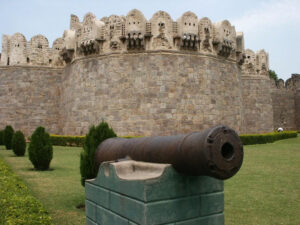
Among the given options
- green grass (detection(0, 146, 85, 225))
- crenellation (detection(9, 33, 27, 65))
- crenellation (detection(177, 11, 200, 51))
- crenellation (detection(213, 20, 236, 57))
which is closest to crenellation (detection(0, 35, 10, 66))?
crenellation (detection(9, 33, 27, 65))

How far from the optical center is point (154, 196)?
9.14ft

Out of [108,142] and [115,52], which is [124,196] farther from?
[115,52]

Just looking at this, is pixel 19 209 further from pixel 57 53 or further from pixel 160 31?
pixel 57 53

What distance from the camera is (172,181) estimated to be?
9.57 ft

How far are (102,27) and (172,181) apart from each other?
1736 cm

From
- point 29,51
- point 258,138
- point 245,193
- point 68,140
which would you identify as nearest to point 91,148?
point 245,193

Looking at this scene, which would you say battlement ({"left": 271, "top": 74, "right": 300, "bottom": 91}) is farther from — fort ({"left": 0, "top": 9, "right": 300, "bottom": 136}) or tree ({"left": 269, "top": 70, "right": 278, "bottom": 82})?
tree ({"left": 269, "top": 70, "right": 278, "bottom": 82})

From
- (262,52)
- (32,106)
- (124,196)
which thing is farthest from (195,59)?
(124,196)

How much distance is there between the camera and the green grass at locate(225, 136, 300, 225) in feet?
16.4

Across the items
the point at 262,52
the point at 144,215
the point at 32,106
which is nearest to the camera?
the point at 144,215

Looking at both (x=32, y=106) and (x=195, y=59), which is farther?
(x=32, y=106)

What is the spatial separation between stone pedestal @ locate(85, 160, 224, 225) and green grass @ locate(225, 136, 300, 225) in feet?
6.22

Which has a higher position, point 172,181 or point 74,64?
point 74,64

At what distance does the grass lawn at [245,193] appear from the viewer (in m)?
5.11
